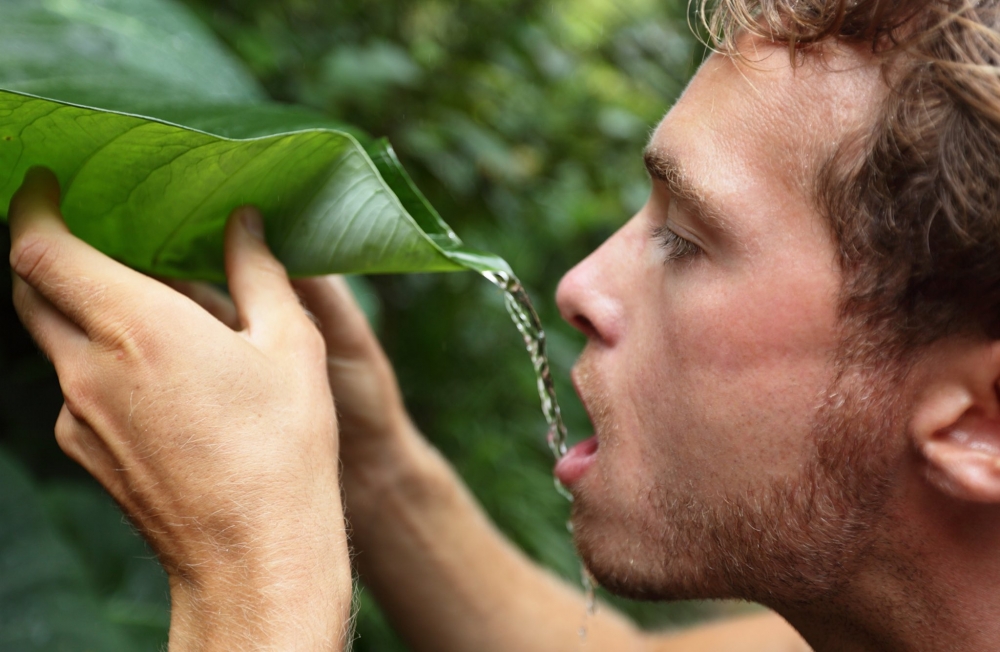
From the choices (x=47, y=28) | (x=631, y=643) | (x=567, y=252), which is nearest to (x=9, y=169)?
(x=47, y=28)

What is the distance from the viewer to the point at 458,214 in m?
2.62

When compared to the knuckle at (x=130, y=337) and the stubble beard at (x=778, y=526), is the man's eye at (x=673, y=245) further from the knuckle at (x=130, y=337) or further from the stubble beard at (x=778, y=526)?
the knuckle at (x=130, y=337)

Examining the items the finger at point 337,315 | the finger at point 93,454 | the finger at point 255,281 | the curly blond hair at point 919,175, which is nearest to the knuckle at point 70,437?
the finger at point 93,454

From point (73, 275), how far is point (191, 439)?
0.79 feet

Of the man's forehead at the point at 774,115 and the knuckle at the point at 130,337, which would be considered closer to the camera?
the knuckle at the point at 130,337

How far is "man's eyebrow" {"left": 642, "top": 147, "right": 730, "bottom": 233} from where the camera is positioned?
1345 mm

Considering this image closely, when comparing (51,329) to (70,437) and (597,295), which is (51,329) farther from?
(597,295)

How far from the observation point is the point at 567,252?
3412 millimetres

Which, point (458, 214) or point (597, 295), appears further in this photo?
point (458, 214)

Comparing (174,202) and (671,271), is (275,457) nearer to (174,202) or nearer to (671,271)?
(174,202)

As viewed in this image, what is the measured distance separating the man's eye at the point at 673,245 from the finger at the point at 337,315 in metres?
0.58

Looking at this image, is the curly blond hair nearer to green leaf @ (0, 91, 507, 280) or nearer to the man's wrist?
green leaf @ (0, 91, 507, 280)

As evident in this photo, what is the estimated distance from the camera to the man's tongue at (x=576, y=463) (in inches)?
61.8

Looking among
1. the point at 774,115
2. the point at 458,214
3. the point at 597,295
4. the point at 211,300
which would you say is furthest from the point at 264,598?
the point at 458,214
